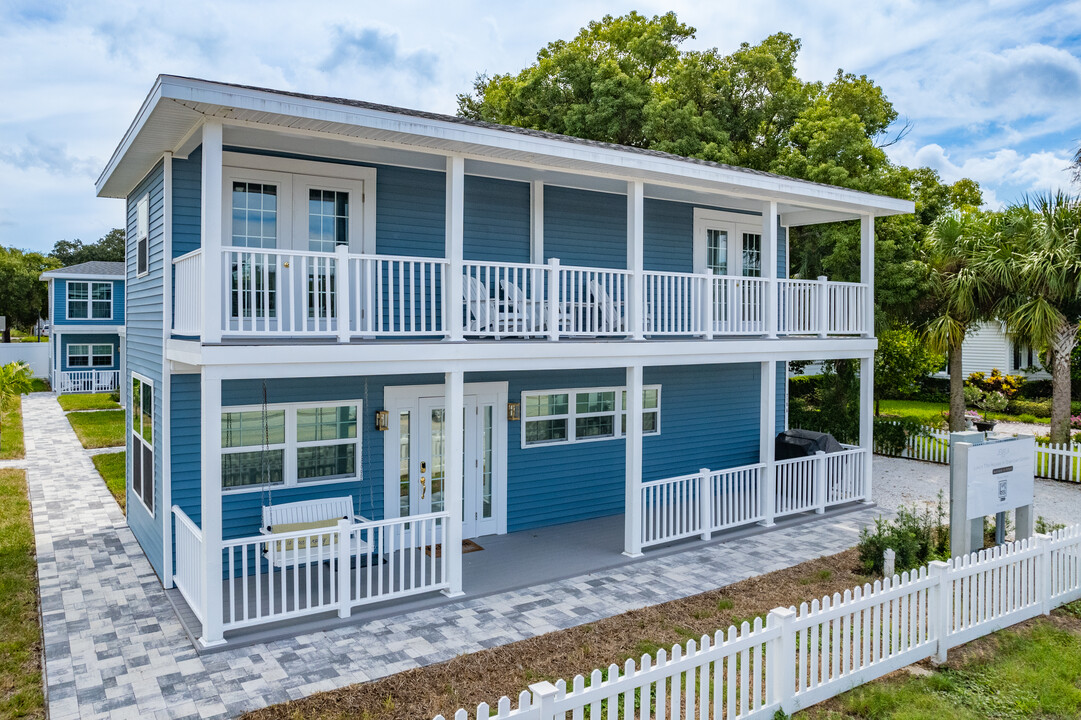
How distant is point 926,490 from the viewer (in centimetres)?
1421

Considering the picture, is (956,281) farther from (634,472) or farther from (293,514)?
(293,514)

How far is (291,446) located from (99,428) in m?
16.4

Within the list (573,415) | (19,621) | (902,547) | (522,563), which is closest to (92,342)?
(19,621)

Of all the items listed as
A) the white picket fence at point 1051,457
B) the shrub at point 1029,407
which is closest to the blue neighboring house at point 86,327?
the white picket fence at point 1051,457

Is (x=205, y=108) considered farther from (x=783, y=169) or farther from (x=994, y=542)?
(x=783, y=169)

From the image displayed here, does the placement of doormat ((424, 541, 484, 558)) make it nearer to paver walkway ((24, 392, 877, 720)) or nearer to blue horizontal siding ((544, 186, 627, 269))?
paver walkway ((24, 392, 877, 720))

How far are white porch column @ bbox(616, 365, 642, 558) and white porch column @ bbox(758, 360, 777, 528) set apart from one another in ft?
8.66

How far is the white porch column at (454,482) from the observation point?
823 cm

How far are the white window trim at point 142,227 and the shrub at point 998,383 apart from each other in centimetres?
3005

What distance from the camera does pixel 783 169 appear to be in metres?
18.8

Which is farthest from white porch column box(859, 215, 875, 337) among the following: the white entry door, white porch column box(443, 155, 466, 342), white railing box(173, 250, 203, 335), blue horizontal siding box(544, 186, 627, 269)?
white railing box(173, 250, 203, 335)

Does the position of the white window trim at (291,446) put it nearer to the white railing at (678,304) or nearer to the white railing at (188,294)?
the white railing at (188,294)

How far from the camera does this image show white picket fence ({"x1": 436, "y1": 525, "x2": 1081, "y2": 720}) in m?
4.67

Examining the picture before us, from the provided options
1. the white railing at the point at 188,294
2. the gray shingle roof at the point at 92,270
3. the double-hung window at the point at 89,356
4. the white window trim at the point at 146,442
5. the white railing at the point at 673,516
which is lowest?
the white railing at the point at 673,516
